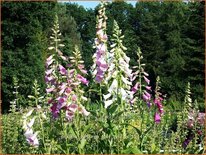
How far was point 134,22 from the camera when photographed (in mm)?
49750

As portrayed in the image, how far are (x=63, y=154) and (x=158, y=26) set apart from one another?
39101 mm

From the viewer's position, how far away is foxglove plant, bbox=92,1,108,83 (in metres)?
4.84

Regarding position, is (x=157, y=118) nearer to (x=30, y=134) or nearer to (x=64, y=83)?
(x=64, y=83)

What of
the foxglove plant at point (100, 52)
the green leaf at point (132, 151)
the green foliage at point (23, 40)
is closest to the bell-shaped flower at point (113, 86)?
the foxglove plant at point (100, 52)

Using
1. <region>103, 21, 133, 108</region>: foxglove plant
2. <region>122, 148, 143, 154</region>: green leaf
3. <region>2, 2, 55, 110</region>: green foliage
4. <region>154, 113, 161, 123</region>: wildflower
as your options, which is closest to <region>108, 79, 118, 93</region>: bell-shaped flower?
<region>103, 21, 133, 108</region>: foxglove plant

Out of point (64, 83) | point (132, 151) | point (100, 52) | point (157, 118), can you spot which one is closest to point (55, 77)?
point (64, 83)

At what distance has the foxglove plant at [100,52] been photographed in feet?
15.9

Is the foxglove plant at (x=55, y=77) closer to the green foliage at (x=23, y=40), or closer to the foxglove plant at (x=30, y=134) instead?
the foxglove plant at (x=30, y=134)

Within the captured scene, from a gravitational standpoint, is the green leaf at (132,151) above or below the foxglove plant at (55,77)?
below

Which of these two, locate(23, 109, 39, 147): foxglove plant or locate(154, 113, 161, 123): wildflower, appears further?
locate(154, 113, 161, 123): wildflower

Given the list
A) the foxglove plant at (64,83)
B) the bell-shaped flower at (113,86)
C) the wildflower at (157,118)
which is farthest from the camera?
the wildflower at (157,118)

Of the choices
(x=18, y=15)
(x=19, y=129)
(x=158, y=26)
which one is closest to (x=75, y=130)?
(x=19, y=129)

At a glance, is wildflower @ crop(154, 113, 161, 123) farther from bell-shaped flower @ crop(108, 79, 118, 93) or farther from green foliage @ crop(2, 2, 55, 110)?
green foliage @ crop(2, 2, 55, 110)

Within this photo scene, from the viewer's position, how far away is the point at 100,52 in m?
4.96
